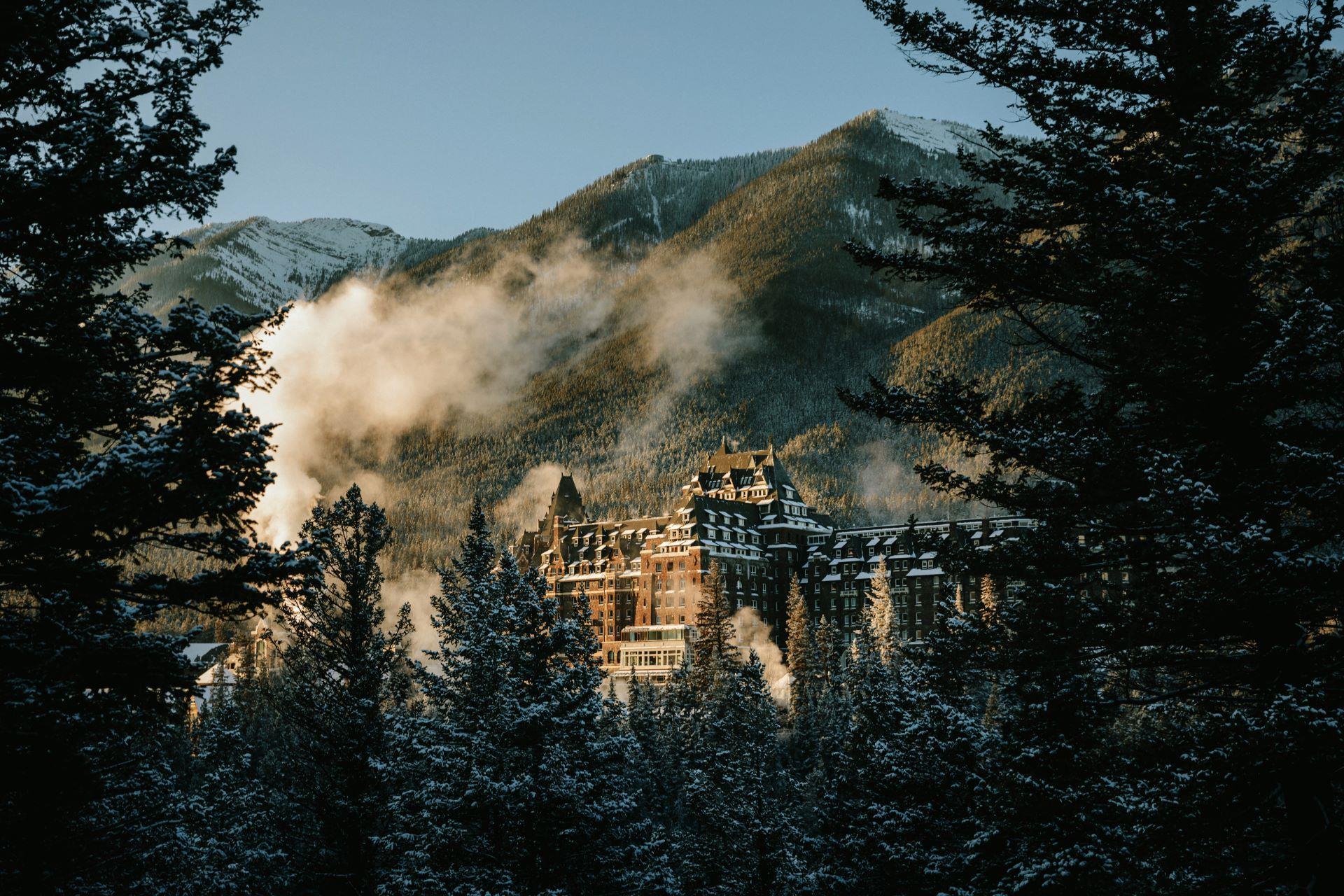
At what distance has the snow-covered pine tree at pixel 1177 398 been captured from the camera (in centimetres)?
843

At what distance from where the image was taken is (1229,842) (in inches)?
359

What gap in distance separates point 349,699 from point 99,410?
18.5 metres

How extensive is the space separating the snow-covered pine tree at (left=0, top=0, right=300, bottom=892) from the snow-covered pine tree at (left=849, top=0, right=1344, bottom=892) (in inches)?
268

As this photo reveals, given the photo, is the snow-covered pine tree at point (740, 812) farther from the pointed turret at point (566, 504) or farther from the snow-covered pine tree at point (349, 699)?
the pointed turret at point (566, 504)

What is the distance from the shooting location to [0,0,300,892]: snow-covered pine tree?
7.86 meters

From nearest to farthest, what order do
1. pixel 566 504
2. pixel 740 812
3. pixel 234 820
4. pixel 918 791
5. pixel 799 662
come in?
pixel 918 791, pixel 740 812, pixel 234 820, pixel 799 662, pixel 566 504

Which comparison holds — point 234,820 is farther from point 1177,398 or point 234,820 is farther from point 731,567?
point 731,567

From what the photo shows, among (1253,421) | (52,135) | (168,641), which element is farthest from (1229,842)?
(52,135)

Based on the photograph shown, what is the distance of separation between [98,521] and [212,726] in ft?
165

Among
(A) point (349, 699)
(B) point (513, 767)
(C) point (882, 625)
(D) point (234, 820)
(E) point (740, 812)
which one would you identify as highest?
(A) point (349, 699)

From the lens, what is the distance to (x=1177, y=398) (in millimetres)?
9281

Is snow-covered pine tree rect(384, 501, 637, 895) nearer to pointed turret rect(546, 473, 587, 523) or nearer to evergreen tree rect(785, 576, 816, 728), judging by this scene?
evergreen tree rect(785, 576, 816, 728)

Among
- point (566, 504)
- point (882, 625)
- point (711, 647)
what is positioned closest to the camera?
point (711, 647)

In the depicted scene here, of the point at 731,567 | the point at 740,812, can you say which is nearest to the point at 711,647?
the point at 731,567
